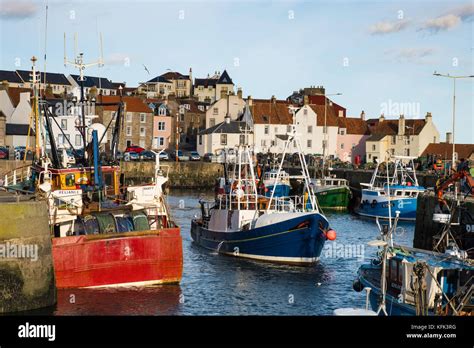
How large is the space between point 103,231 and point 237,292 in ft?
18.8

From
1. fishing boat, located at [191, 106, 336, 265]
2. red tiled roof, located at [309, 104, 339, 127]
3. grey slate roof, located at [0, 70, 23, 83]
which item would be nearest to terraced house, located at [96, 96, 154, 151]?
red tiled roof, located at [309, 104, 339, 127]

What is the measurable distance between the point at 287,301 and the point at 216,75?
139m

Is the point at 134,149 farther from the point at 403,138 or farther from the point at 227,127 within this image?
the point at 403,138

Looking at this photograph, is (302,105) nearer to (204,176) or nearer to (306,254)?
(204,176)

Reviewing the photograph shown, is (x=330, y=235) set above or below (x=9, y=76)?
below

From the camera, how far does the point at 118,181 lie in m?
35.7

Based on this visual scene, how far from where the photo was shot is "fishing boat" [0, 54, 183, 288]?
29.5 meters

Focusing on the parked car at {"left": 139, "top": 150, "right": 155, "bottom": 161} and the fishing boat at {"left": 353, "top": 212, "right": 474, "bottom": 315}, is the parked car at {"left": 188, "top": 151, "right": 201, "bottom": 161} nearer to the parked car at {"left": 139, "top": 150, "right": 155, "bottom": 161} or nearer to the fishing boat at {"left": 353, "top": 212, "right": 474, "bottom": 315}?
the parked car at {"left": 139, "top": 150, "right": 155, "bottom": 161}

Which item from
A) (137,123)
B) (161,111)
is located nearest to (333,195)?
(137,123)

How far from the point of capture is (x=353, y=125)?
11062 cm

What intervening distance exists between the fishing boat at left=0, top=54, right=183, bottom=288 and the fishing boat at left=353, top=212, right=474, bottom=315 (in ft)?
25.1

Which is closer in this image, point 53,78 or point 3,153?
point 3,153

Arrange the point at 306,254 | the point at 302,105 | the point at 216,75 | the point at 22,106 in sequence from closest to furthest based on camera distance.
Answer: the point at 306,254
the point at 22,106
the point at 302,105
the point at 216,75
